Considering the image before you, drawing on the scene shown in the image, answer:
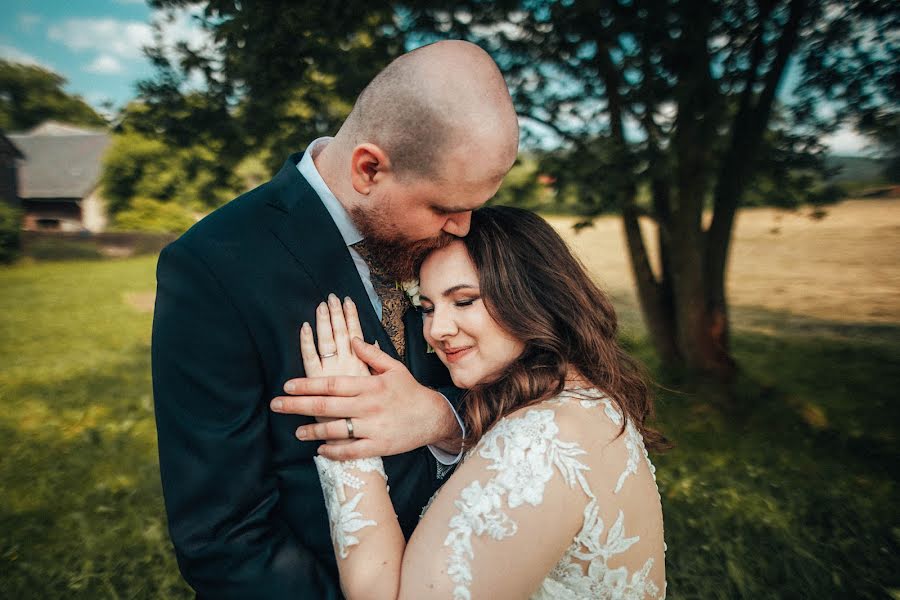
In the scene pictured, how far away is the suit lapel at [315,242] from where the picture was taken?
5.58 ft

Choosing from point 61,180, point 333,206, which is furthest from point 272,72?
point 61,180

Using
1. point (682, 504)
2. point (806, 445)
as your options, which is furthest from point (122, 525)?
point (806, 445)

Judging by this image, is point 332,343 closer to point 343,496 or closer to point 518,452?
point 343,496

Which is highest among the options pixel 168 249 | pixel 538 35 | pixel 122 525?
pixel 538 35

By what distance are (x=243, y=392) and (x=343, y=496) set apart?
0.44 metres

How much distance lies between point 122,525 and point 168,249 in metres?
4.34

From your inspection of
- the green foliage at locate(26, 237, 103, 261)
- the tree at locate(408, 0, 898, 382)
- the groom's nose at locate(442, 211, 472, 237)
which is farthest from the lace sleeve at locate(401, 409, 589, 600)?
the green foliage at locate(26, 237, 103, 261)

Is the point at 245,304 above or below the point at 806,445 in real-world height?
above

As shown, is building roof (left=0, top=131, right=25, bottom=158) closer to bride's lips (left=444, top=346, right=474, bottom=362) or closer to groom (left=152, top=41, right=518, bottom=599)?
groom (left=152, top=41, right=518, bottom=599)

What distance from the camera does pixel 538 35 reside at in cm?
509

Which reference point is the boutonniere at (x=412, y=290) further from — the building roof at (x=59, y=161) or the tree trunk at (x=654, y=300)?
the building roof at (x=59, y=161)

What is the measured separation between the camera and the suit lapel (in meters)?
1.70

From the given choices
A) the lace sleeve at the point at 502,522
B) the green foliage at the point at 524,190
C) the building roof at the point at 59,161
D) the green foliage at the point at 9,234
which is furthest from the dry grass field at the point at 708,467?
the building roof at the point at 59,161

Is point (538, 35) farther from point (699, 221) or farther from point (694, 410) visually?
point (694, 410)
